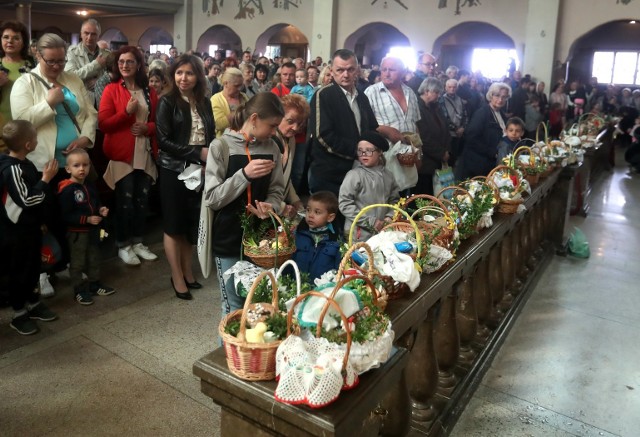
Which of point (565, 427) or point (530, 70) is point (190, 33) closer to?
point (530, 70)

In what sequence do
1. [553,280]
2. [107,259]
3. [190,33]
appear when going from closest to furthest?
[107,259]
[553,280]
[190,33]

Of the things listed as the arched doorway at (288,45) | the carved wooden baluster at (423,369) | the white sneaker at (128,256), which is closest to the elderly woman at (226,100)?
the white sneaker at (128,256)

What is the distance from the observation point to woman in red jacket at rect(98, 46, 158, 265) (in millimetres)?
4277

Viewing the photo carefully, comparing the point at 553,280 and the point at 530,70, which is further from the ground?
the point at 530,70

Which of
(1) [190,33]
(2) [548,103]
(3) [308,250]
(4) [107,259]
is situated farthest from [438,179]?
(1) [190,33]

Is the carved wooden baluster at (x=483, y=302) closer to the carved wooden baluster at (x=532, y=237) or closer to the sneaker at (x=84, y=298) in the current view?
the carved wooden baluster at (x=532, y=237)

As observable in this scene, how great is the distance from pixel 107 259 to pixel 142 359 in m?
1.78

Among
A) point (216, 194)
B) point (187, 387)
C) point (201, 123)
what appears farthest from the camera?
point (201, 123)

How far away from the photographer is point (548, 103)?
13484 mm

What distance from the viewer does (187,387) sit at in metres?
2.93

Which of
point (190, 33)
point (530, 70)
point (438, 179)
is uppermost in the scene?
point (190, 33)

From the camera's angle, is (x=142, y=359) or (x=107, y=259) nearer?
(x=142, y=359)

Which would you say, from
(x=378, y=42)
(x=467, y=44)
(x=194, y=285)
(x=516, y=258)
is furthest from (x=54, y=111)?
(x=378, y=42)

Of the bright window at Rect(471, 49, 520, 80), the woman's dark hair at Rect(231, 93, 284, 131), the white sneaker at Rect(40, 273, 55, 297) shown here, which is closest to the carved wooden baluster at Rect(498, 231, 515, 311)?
the woman's dark hair at Rect(231, 93, 284, 131)
